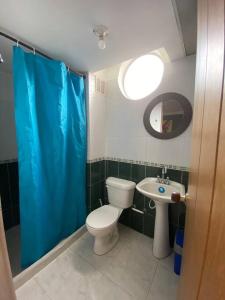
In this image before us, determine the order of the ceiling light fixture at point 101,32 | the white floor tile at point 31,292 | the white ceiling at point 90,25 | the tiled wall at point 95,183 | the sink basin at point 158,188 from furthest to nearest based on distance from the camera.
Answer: the tiled wall at point 95,183 < the sink basin at point 158,188 < the white floor tile at point 31,292 < the ceiling light fixture at point 101,32 < the white ceiling at point 90,25

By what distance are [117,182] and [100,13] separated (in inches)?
63.5

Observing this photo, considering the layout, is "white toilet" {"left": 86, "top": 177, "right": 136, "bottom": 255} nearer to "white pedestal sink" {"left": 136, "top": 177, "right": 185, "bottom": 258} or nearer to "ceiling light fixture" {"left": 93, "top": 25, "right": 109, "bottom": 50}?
Result: "white pedestal sink" {"left": 136, "top": 177, "right": 185, "bottom": 258}

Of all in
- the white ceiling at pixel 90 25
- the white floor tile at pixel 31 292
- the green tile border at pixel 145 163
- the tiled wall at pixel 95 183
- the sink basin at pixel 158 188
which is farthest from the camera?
the tiled wall at pixel 95 183

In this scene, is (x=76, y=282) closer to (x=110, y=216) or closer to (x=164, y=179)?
(x=110, y=216)

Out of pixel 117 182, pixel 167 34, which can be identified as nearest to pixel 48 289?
pixel 117 182

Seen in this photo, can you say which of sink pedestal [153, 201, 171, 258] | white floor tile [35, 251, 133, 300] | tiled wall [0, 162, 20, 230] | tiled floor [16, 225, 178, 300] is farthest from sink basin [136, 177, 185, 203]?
tiled wall [0, 162, 20, 230]

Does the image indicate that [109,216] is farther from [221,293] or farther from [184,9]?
[184,9]

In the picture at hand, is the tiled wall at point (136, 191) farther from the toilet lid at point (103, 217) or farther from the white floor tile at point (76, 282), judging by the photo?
the white floor tile at point (76, 282)

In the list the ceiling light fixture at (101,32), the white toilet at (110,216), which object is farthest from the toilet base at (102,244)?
the ceiling light fixture at (101,32)

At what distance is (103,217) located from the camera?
1.66m

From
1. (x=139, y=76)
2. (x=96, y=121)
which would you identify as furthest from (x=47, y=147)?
(x=139, y=76)

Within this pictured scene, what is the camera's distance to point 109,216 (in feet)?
5.54

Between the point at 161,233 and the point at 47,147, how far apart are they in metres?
1.51

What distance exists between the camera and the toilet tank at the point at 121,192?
181cm
